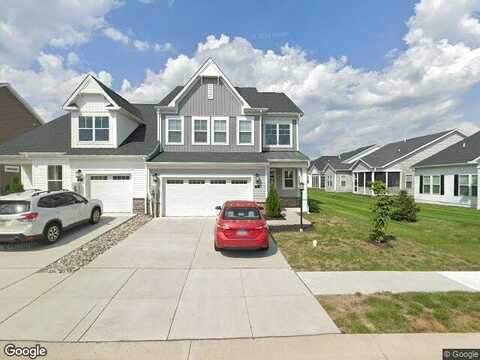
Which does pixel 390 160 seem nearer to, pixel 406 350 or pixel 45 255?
pixel 406 350

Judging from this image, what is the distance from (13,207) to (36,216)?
2.40ft

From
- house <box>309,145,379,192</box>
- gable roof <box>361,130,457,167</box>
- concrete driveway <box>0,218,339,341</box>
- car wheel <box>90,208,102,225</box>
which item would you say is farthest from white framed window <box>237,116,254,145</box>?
house <box>309,145,379,192</box>

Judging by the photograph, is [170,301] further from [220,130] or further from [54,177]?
[54,177]

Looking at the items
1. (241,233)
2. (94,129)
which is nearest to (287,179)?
A: (241,233)

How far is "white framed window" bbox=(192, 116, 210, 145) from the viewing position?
15648mm

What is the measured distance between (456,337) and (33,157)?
64.5 ft

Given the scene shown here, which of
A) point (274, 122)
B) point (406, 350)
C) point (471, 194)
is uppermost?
point (274, 122)

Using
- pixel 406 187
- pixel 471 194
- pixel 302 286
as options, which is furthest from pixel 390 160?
pixel 302 286

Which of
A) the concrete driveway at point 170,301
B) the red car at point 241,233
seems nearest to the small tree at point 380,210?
the concrete driveway at point 170,301

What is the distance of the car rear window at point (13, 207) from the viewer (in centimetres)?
798

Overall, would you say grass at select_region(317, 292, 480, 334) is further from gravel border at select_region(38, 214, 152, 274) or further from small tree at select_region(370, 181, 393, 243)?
gravel border at select_region(38, 214, 152, 274)

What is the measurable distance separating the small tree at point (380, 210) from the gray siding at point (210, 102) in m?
9.74

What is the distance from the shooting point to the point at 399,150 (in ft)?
95.9

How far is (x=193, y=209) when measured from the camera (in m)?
14.3
